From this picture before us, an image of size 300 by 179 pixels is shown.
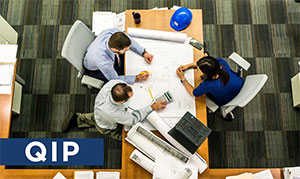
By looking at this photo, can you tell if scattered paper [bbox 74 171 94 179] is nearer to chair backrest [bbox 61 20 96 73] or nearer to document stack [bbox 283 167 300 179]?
chair backrest [bbox 61 20 96 73]

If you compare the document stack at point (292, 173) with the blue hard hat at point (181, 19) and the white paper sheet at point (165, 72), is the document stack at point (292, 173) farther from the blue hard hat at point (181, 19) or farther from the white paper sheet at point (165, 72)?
the blue hard hat at point (181, 19)

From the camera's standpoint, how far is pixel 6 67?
210cm

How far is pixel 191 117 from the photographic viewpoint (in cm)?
173

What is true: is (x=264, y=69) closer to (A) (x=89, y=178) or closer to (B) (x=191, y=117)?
(B) (x=191, y=117)

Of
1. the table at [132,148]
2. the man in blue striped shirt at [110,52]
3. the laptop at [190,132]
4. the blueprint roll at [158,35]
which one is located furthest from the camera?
the blueprint roll at [158,35]

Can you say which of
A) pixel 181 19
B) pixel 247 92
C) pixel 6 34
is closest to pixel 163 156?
pixel 247 92

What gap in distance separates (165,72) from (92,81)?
2.06 feet

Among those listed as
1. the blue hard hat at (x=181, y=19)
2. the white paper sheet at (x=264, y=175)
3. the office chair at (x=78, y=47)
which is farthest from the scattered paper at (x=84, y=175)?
the blue hard hat at (x=181, y=19)

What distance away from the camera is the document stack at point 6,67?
6.72 ft

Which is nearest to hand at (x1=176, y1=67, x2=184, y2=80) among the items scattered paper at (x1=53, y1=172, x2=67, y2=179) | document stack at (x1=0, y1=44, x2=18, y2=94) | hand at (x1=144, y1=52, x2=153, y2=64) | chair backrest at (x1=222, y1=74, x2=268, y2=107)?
hand at (x1=144, y1=52, x2=153, y2=64)

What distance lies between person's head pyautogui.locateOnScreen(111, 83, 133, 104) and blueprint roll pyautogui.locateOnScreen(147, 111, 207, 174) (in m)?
0.23

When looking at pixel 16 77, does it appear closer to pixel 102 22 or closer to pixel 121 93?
pixel 102 22

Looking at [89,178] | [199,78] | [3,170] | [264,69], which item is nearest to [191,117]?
[199,78]

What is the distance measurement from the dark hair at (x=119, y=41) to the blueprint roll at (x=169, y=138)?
1.87ft
